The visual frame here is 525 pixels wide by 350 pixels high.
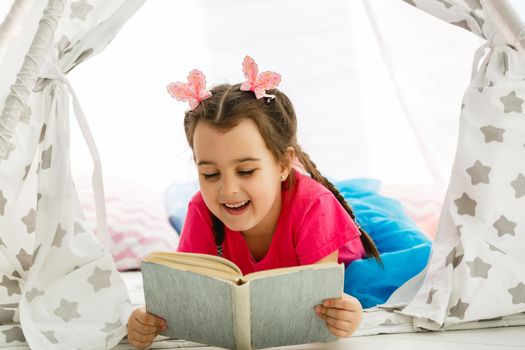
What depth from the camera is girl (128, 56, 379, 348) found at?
1.45 metres

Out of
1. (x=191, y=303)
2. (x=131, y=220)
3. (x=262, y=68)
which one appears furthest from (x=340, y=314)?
(x=262, y=68)

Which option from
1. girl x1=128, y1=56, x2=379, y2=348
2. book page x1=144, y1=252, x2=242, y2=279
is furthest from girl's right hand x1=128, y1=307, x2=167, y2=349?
book page x1=144, y1=252, x2=242, y2=279

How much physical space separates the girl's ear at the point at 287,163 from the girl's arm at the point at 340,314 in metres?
0.37

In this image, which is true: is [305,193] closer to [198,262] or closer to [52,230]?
[198,262]

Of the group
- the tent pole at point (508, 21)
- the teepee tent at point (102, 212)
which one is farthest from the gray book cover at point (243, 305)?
the tent pole at point (508, 21)

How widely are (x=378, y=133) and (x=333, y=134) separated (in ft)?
0.69

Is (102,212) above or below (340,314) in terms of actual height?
above

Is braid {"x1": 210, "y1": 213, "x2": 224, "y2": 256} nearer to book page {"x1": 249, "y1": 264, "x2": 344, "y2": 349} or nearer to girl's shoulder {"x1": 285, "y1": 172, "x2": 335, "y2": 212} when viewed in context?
girl's shoulder {"x1": 285, "y1": 172, "x2": 335, "y2": 212}

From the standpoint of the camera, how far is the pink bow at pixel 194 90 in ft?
5.12

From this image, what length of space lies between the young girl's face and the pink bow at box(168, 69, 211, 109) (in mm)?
76

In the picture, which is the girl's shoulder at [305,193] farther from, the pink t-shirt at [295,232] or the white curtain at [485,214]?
the white curtain at [485,214]

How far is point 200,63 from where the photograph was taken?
294cm

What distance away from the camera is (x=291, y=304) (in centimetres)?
130

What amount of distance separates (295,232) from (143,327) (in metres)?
0.42
